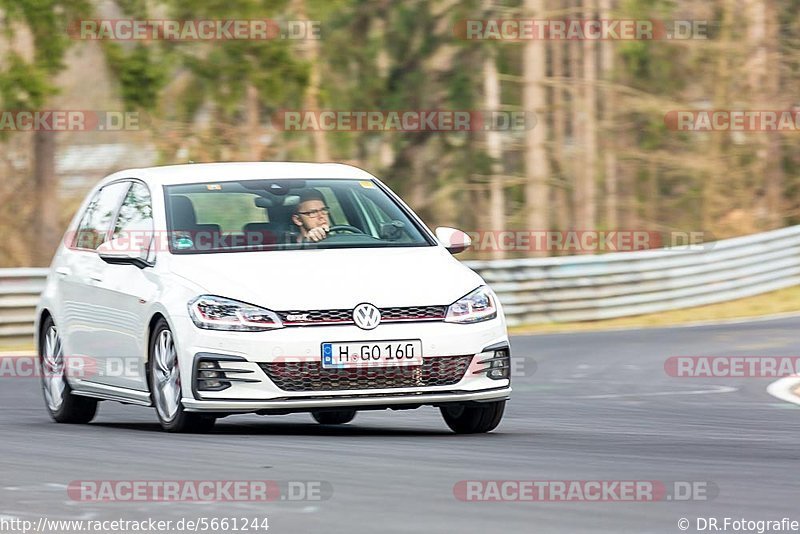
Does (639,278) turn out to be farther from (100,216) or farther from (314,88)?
(100,216)

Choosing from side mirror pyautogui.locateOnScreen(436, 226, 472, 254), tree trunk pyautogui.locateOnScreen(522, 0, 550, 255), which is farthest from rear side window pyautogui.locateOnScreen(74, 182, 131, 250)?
tree trunk pyautogui.locateOnScreen(522, 0, 550, 255)

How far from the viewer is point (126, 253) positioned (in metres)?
10.3

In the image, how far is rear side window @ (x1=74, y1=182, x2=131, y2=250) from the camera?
442 inches

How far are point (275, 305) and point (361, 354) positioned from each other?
1.69 feet

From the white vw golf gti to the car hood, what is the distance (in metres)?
0.01

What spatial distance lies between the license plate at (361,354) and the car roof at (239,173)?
5.78 feet

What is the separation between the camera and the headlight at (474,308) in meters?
9.55

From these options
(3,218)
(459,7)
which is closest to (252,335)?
(3,218)

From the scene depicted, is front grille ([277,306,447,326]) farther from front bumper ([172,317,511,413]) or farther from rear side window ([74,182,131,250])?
rear side window ([74,182,131,250])

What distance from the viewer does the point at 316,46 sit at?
40.3m

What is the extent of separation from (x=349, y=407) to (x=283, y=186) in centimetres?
180

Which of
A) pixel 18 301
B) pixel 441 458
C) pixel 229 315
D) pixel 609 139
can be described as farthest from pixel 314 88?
pixel 441 458

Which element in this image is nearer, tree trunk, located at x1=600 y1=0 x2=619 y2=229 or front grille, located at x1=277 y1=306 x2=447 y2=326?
front grille, located at x1=277 y1=306 x2=447 y2=326

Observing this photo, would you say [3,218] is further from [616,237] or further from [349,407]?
[349,407]
